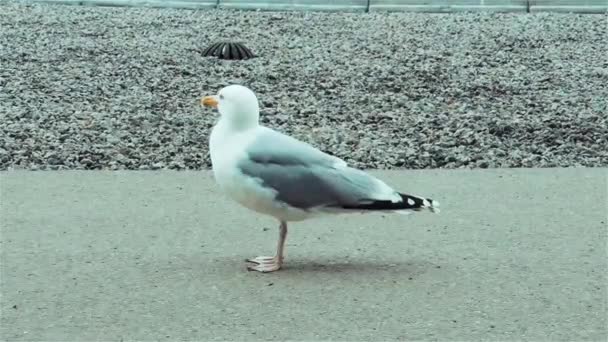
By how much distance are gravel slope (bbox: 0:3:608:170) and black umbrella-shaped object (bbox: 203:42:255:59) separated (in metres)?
0.16

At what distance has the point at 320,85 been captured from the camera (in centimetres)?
877

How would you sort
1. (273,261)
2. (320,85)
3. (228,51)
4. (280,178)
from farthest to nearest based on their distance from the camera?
(228,51) → (320,85) → (273,261) → (280,178)

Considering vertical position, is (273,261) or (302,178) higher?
(302,178)

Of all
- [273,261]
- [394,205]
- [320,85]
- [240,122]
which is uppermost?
[240,122]

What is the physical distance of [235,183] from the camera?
14.5 ft

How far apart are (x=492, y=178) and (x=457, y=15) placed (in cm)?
638

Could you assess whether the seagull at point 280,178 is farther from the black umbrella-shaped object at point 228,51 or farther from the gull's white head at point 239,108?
the black umbrella-shaped object at point 228,51

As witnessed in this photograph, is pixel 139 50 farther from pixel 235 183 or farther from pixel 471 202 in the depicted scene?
pixel 235 183

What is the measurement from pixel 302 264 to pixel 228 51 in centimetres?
534

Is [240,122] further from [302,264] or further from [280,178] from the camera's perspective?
[302,264]

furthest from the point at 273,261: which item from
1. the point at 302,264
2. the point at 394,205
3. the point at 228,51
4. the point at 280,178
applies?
the point at 228,51

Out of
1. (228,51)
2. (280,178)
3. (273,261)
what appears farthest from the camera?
(228,51)

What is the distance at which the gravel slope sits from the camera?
22.4 feet

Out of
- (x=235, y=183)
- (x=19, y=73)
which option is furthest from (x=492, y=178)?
(x=19, y=73)
